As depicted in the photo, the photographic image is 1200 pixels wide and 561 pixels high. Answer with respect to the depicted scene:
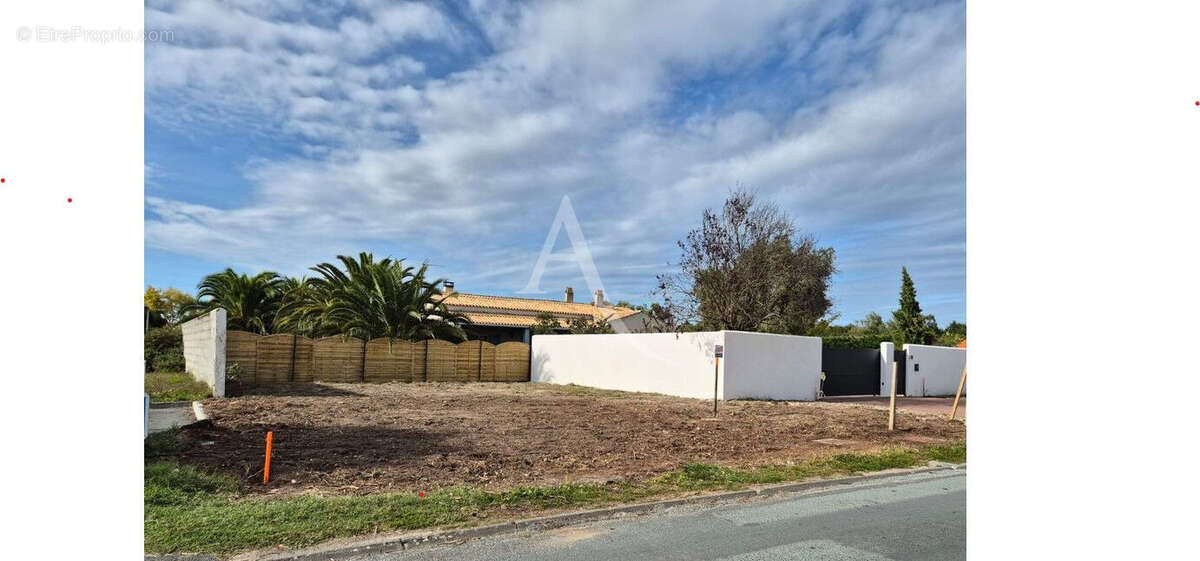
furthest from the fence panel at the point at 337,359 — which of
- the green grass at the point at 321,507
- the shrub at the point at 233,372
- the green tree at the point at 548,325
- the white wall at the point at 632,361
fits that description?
the green grass at the point at 321,507

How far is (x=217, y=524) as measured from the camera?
5.41m

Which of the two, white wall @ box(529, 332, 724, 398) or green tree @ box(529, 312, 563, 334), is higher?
green tree @ box(529, 312, 563, 334)

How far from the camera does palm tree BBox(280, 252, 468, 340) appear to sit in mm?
26922

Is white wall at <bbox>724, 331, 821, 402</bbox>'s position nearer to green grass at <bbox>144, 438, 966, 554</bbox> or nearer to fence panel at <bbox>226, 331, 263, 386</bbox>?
green grass at <bbox>144, 438, 966, 554</bbox>

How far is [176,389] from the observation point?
17234mm

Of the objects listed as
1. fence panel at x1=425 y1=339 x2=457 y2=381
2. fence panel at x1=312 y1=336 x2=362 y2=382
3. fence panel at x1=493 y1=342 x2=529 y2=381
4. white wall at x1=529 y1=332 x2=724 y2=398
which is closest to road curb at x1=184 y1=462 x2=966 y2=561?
white wall at x1=529 y1=332 x2=724 y2=398

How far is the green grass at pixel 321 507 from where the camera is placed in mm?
5148

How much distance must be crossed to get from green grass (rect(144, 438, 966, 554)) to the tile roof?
26.4m
